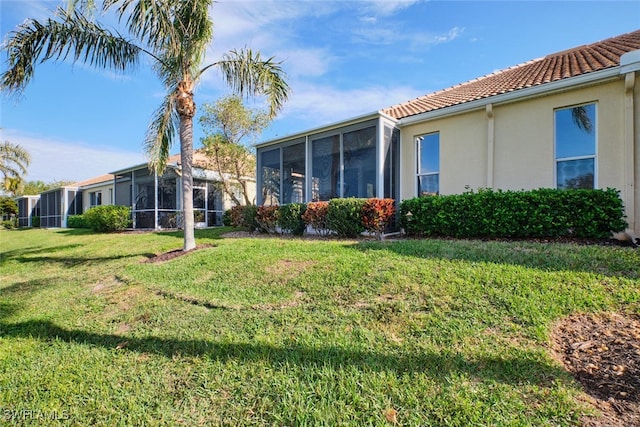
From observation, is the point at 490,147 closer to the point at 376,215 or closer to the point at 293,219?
the point at 376,215

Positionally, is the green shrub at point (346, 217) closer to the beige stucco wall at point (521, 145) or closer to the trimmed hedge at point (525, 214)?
the trimmed hedge at point (525, 214)

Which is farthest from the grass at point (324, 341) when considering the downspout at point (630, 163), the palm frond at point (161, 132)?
the palm frond at point (161, 132)

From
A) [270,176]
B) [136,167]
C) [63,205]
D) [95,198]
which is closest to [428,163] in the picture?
[270,176]

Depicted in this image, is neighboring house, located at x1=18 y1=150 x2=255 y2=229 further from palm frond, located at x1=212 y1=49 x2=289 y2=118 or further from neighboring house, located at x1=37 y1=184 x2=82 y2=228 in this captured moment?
palm frond, located at x1=212 y1=49 x2=289 y2=118

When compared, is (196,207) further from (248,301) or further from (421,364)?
(421,364)

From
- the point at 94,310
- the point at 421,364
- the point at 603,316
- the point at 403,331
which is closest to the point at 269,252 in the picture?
the point at 94,310

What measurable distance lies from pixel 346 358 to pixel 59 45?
399 inches

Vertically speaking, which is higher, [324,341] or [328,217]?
[328,217]

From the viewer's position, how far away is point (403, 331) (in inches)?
126

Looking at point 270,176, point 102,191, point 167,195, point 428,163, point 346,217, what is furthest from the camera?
point 102,191

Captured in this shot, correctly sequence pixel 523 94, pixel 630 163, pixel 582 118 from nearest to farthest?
pixel 630 163
pixel 582 118
pixel 523 94

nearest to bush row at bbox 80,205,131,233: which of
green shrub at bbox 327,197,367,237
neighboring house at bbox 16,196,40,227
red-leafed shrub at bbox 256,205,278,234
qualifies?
red-leafed shrub at bbox 256,205,278,234

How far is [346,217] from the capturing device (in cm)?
873

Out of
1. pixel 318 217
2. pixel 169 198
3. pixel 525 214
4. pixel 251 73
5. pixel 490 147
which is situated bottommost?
pixel 318 217
